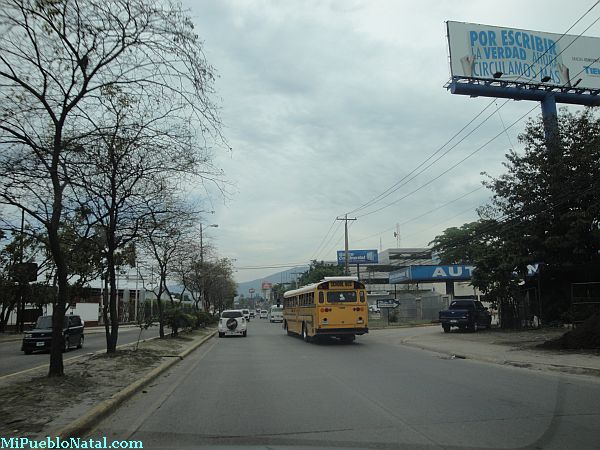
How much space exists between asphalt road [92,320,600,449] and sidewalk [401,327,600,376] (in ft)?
2.81

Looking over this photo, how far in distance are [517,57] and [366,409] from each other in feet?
100

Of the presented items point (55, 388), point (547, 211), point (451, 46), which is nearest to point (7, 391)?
point (55, 388)

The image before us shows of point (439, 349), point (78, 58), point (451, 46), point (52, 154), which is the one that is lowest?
point (439, 349)

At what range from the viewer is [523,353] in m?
17.3

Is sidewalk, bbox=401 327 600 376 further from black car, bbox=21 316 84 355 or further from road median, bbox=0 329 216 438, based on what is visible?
black car, bbox=21 316 84 355

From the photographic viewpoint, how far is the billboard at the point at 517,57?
31.9 m

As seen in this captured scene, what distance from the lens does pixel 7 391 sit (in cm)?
959

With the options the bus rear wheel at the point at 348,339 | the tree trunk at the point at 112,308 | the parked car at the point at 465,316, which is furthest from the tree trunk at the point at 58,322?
the parked car at the point at 465,316

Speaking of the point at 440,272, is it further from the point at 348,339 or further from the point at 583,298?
the point at 348,339

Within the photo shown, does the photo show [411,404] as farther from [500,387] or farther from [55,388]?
[55,388]

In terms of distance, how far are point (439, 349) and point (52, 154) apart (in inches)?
620

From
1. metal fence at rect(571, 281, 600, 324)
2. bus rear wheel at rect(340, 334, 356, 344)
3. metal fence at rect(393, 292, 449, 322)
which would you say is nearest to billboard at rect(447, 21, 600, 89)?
metal fence at rect(571, 281, 600, 324)

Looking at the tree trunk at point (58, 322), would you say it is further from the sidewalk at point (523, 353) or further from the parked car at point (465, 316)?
the parked car at point (465, 316)

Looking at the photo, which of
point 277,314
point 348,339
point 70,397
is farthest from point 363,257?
point 70,397
